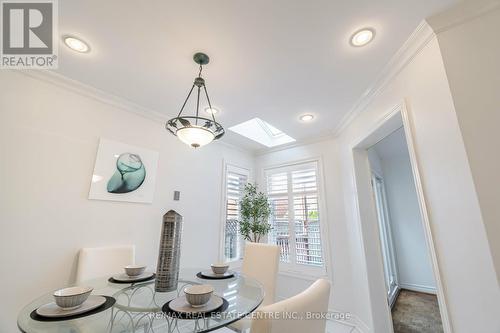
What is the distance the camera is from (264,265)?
2.17m

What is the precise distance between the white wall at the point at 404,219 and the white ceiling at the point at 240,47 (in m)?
2.51

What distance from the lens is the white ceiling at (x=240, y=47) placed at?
1.38 meters

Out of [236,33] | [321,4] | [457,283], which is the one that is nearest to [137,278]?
[236,33]

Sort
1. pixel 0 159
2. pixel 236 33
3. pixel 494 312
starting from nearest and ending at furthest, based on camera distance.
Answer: pixel 494 312, pixel 236 33, pixel 0 159

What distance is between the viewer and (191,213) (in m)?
3.03

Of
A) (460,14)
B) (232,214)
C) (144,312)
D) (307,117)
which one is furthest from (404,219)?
(144,312)

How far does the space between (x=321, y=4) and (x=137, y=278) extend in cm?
235

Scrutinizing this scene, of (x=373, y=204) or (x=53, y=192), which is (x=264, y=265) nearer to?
(x=373, y=204)

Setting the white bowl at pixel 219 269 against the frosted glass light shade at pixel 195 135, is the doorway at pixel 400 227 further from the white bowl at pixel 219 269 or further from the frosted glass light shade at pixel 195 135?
the frosted glass light shade at pixel 195 135

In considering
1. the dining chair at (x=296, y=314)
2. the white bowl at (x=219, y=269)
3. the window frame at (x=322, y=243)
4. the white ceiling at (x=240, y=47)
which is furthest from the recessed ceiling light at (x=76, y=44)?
the window frame at (x=322, y=243)

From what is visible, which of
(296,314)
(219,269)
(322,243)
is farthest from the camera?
(322,243)

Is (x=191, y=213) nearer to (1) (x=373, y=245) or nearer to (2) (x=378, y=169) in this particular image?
(1) (x=373, y=245)

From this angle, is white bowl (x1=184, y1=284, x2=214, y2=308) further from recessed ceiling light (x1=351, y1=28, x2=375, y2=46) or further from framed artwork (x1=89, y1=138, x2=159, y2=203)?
recessed ceiling light (x1=351, y1=28, x2=375, y2=46)

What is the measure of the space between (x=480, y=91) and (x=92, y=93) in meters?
3.30
